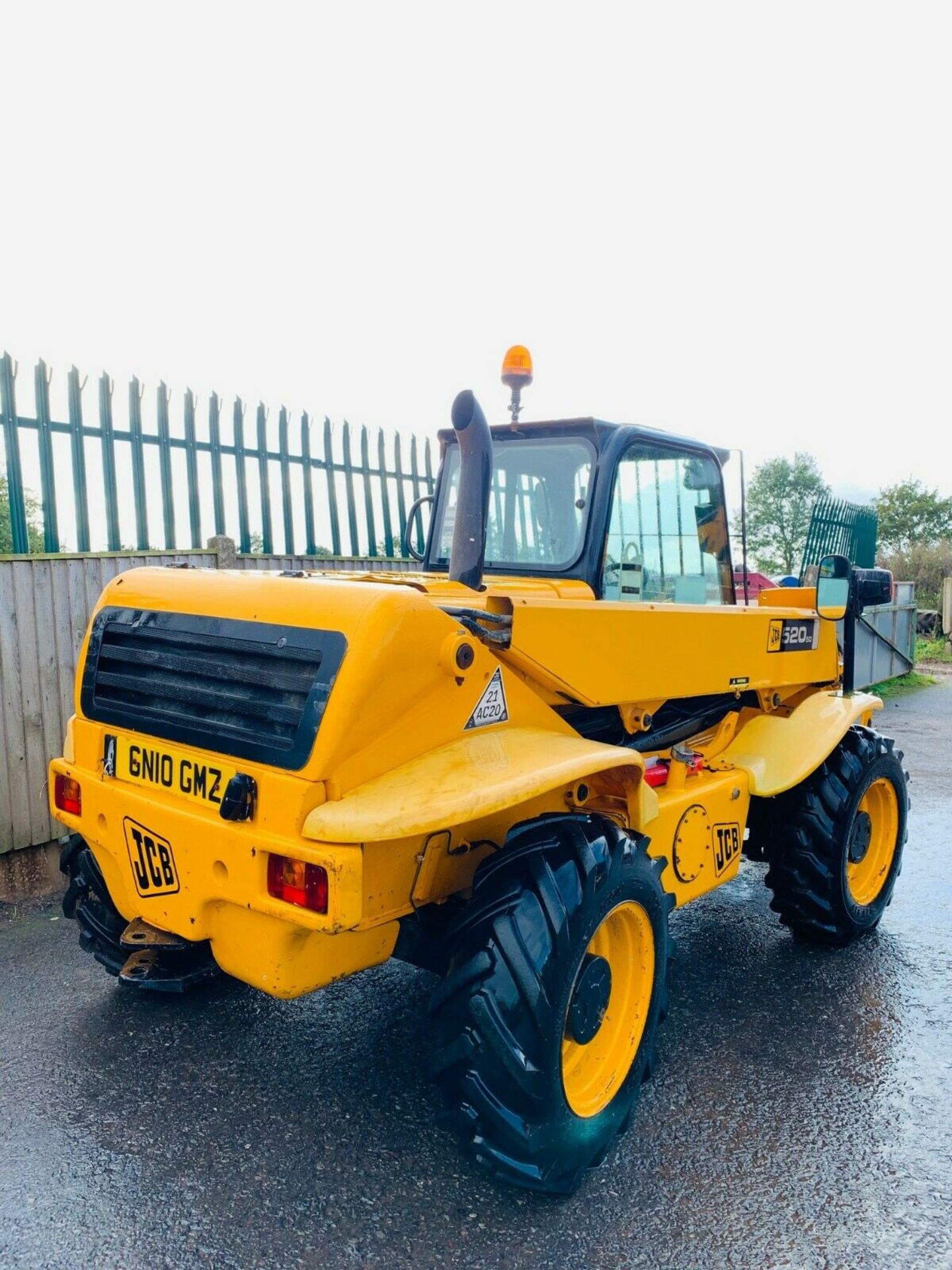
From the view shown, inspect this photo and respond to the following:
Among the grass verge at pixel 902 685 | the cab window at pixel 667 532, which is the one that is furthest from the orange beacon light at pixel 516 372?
the grass verge at pixel 902 685

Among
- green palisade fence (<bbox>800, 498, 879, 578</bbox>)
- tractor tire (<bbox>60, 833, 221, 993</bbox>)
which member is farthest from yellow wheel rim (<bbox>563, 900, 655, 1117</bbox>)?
green palisade fence (<bbox>800, 498, 879, 578</bbox>)

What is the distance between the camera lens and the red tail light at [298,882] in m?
2.24

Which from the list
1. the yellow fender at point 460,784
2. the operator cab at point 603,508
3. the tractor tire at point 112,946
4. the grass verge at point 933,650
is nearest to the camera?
the yellow fender at point 460,784

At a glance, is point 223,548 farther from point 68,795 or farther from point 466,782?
point 466,782

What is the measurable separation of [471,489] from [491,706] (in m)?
0.65

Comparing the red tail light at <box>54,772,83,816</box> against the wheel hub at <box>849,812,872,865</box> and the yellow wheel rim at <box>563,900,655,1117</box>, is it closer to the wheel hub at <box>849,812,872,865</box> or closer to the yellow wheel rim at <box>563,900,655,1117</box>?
the yellow wheel rim at <box>563,900,655,1117</box>

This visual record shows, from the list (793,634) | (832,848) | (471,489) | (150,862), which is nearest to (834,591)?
(793,634)

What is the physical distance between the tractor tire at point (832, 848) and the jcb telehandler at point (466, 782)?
27 cm

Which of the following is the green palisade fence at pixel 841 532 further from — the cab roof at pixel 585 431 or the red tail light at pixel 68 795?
the red tail light at pixel 68 795

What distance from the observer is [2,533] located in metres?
4.84

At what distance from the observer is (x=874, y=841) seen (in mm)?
4504

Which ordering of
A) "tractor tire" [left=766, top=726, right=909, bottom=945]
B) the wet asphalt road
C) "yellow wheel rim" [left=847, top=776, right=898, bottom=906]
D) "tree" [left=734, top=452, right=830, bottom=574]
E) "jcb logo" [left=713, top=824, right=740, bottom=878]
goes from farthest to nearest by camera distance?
"tree" [left=734, top=452, right=830, bottom=574] → "yellow wheel rim" [left=847, top=776, right=898, bottom=906] → "tractor tire" [left=766, top=726, right=909, bottom=945] → "jcb logo" [left=713, top=824, right=740, bottom=878] → the wet asphalt road

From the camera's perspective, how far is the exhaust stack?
2.69m

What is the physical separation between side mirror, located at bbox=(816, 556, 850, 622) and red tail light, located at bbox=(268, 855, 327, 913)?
2866 millimetres
